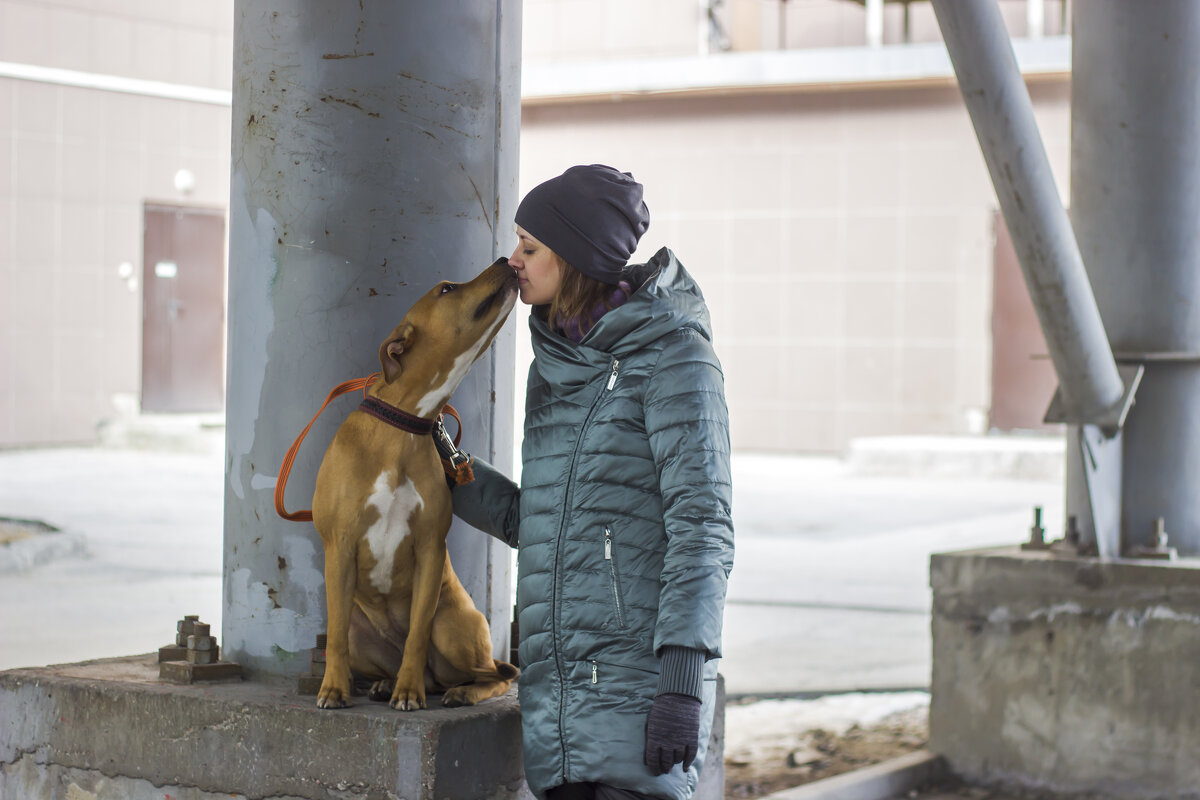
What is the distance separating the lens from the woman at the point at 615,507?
2.31 meters

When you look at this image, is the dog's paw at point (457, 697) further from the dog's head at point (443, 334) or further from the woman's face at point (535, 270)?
the woman's face at point (535, 270)

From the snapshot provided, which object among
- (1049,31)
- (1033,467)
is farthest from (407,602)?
(1049,31)

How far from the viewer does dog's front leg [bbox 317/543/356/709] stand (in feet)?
8.25

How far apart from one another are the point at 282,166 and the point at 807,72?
50.0 feet

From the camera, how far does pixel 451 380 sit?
2.58 meters

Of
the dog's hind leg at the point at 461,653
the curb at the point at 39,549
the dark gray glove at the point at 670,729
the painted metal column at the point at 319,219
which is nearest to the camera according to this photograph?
the dark gray glove at the point at 670,729

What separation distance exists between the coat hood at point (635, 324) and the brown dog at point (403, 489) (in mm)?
131

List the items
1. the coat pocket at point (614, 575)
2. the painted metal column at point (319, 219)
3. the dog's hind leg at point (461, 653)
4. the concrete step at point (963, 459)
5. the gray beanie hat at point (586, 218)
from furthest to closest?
the concrete step at point (963, 459), the painted metal column at point (319, 219), the dog's hind leg at point (461, 653), the gray beanie hat at point (586, 218), the coat pocket at point (614, 575)

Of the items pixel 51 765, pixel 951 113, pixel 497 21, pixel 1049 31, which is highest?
pixel 1049 31

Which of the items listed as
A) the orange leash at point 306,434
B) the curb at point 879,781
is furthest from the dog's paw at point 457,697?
the curb at point 879,781

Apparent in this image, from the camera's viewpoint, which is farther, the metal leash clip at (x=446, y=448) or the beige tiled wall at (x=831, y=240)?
the beige tiled wall at (x=831, y=240)

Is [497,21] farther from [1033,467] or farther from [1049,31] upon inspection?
[1049,31]

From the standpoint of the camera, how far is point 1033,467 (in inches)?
580

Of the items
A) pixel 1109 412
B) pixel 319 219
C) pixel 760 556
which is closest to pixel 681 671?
pixel 319 219
